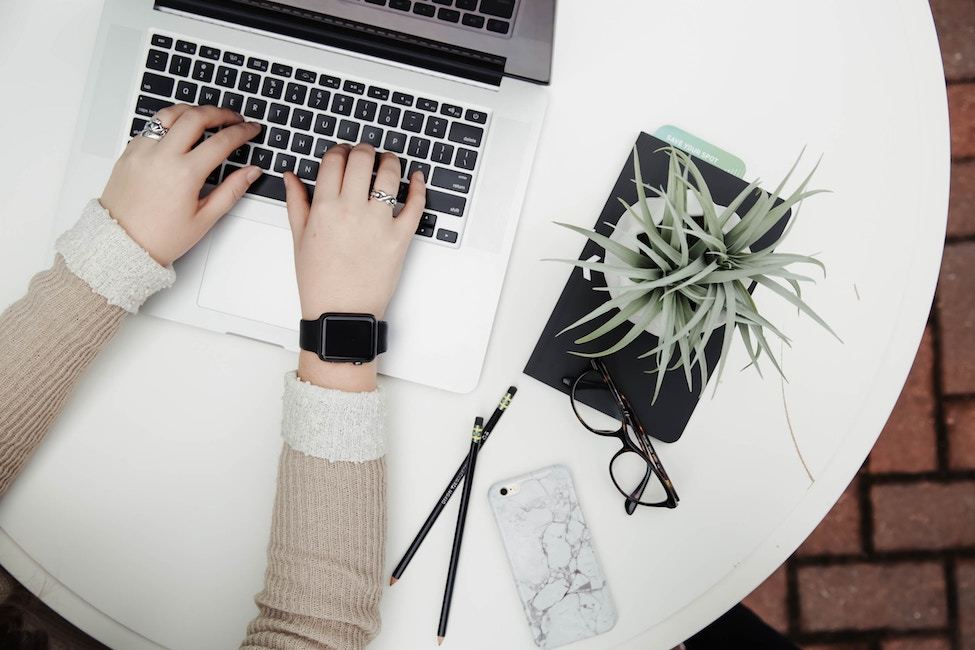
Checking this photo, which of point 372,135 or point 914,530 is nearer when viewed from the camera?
point 372,135

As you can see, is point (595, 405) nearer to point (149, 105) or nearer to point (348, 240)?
point (348, 240)

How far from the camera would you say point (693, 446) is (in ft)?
2.27

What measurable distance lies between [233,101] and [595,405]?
460 millimetres

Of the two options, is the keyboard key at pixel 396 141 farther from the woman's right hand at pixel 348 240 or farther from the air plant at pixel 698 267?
the air plant at pixel 698 267

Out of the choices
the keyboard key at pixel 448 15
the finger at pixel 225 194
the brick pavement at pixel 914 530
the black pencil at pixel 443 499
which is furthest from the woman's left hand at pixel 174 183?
the brick pavement at pixel 914 530

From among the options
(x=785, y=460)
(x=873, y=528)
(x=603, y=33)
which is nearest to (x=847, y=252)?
(x=785, y=460)

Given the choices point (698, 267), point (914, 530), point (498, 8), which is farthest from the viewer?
point (914, 530)

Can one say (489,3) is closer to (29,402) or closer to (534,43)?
(534,43)

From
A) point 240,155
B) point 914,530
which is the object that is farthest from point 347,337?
point 914,530

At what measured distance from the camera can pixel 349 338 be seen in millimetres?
631

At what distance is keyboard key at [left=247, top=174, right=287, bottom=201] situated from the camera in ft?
2.19

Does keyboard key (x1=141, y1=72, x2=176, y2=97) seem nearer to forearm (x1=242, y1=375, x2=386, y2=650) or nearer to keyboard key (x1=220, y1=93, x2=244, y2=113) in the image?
keyboard key (x1=220, y1=93, x2=244, y2=113)

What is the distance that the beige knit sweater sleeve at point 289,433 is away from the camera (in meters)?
0.63

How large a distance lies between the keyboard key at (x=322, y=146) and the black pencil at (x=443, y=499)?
11.4 inches
